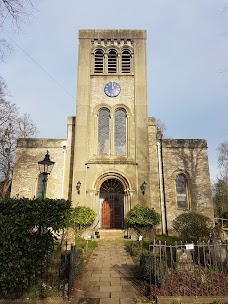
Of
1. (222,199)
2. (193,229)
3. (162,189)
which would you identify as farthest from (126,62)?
(222,199)

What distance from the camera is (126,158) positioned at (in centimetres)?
1856

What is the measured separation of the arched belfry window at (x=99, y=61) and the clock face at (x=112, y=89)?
1.56m

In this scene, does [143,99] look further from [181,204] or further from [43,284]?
[43,284]

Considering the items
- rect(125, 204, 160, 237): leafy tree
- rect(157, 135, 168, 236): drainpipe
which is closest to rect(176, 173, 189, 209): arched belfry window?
rect(157, 135, 168, 236): drainpipe

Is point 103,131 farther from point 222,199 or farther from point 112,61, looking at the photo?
point 222,199

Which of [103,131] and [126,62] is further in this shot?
[126,62]

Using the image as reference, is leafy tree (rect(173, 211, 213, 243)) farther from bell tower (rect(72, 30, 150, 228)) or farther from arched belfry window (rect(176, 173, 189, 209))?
arched belfry window (rect(176, 173, 189, 209))

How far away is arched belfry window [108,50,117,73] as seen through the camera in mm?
20906

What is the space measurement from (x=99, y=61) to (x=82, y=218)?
42.8ft

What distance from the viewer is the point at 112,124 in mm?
19438

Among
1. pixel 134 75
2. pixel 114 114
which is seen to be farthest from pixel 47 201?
pixel 134 75

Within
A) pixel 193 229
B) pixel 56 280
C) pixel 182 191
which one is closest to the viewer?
pixel 56 280

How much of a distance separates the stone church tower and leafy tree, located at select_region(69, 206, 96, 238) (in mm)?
862

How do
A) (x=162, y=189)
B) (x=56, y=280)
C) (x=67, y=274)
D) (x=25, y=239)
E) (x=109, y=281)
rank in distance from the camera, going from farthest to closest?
(x=162, y=189), (x=109, y=281), (x=67, y=274), (x=56, y=280), (x=25, y=239)
